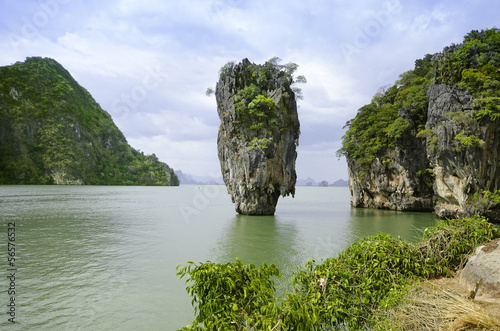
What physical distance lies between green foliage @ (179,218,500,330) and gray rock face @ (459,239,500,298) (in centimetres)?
56

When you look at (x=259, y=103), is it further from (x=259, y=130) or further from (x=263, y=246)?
(x=263, y=246)

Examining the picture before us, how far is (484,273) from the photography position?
3.36 meters

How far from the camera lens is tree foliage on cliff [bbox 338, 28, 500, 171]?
714 inches

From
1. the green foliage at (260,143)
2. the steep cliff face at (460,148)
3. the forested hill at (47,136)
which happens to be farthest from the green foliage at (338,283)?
the forested hill at (47,136)

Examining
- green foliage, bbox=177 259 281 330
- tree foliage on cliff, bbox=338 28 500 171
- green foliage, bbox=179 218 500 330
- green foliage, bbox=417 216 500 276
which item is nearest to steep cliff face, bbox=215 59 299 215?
tree foliage on cliff, bbox=338 28 500 171

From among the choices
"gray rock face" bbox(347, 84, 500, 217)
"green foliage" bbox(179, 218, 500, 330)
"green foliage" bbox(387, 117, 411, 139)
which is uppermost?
"green foliage" bbox(387, 117, 411, 139)

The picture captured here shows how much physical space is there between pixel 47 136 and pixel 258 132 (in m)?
89.6

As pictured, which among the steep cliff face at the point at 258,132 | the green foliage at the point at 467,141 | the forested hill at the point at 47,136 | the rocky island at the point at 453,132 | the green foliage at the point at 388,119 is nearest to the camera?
the green foliage at the point at 467,141

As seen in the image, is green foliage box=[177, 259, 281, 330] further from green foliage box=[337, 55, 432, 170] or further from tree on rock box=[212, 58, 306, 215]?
green foliage box=[337, 55, 432, 170]

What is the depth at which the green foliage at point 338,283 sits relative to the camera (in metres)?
2.81

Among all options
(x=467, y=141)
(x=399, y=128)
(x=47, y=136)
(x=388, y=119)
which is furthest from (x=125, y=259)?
(x=47, y=136)

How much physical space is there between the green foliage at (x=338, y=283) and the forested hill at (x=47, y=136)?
9798 centimetres

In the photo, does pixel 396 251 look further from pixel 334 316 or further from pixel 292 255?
pixel 292 255

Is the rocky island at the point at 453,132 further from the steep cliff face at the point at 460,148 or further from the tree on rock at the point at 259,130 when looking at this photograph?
the tree on rock at the point at 259,130
